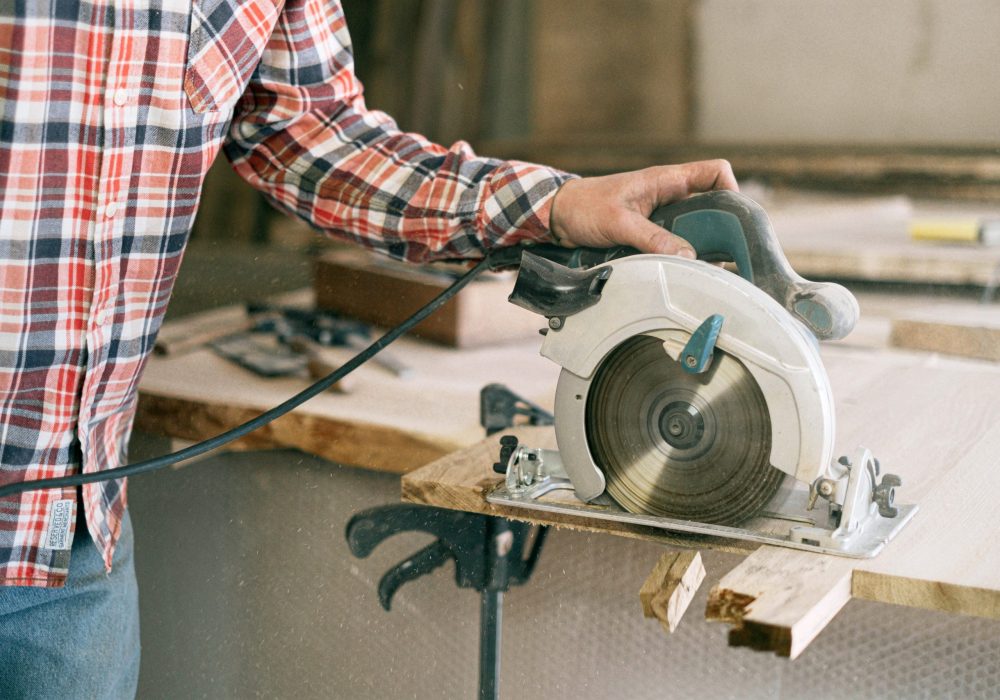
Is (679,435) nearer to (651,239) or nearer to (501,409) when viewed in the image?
(651,239)

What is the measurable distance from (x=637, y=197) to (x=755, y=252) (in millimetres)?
140

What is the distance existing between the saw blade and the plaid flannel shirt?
0.21 m

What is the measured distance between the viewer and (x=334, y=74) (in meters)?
1.25

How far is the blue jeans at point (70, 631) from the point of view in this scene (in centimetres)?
113

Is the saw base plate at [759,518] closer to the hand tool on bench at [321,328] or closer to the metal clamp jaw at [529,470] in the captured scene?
the metal clamp jaw at [529,470]

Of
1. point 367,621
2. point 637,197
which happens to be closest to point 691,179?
point 637,197

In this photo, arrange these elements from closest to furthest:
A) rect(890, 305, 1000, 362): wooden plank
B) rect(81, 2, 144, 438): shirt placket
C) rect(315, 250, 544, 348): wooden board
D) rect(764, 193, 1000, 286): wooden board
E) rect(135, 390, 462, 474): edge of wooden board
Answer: rect(81, 2, 144, 438): shirt placket
rect(135, 390, 462, 474): edge of wooden board
rect(890, 305, 1000, 362): wooden plank
rect(315, 250, 544, 348): wooden board
rect(764, 193, 1000, 286): wooden board

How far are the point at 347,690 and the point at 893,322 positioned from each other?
104 centimetres

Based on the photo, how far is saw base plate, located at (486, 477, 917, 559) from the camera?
918mm

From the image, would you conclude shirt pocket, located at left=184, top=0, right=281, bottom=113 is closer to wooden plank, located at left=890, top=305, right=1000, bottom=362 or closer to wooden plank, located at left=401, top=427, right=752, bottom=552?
wooden plank, located at left=401, top=427, right=752, bottom=552

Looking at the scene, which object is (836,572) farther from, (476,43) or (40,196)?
(476,43)

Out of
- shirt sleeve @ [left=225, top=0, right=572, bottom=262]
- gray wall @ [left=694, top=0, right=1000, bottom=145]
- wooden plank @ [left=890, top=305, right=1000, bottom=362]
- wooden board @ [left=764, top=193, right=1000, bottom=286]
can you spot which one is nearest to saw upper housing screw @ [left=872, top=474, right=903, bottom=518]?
shirt sleeve @ [left=225, top=0, right=572, bottom=262]

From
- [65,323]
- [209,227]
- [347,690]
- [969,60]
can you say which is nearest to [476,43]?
[209,227]

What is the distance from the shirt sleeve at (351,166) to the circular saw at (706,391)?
0.54 feet
